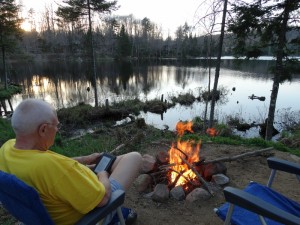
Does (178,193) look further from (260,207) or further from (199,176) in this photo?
(260,207)

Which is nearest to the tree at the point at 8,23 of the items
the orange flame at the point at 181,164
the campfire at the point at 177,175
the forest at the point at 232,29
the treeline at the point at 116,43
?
the forest at the point at 232,29

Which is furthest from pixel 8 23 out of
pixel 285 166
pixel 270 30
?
pixel 285 166

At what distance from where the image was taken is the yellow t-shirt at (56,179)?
4.56 ft

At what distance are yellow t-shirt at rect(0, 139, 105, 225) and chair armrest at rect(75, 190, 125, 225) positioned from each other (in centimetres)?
4

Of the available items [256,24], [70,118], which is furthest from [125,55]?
[256,24]

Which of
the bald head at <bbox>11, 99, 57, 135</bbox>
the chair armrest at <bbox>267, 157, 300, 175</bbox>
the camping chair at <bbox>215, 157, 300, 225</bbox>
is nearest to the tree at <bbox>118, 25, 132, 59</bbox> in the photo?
the chair armrest at <bbox>267, 157, 300, 175</bbox>

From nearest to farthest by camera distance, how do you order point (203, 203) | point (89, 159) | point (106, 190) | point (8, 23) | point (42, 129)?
1. point (42, 129)
2. point (106, 190)
3. point (89, 159)
4. point (203, 203)
5. point (8, 23)

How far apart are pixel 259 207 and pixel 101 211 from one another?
1.03m

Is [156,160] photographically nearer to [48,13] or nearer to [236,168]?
[236,168]

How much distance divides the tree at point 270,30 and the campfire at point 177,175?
5.71 m

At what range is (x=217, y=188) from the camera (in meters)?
3.45

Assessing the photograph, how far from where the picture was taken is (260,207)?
153 cm

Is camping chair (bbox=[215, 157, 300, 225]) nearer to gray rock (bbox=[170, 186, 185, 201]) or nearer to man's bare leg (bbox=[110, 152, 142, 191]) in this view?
man's bare leg (bbox=[110, 152, 142, 191])

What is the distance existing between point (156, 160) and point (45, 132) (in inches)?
101
